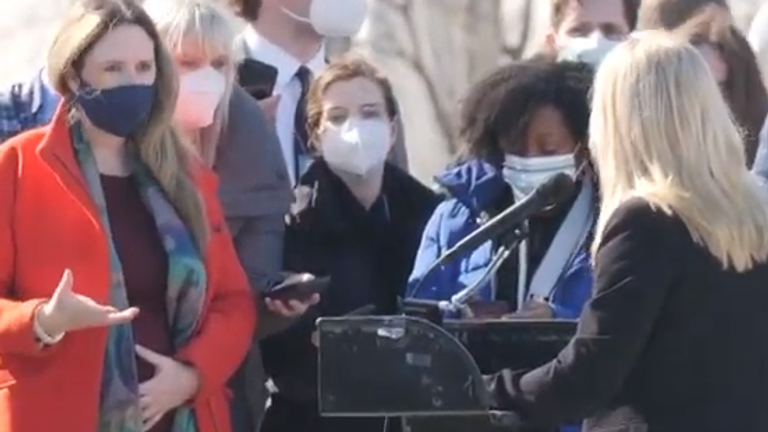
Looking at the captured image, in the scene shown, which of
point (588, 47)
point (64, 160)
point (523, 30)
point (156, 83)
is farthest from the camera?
point (523, 30)

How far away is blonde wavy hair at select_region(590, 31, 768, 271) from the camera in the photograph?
168 inches

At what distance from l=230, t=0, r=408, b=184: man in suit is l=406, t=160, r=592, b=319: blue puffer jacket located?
2.10 ft

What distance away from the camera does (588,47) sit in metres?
5.97

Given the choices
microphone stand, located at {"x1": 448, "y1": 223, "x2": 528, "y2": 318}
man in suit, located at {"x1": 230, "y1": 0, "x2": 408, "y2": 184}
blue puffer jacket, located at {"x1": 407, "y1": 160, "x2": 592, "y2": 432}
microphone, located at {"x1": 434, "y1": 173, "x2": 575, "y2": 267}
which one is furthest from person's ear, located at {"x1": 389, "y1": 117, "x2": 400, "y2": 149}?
microphone, located at {"x1": 434, "y1": 173, "x2": 575, "y2": 267}

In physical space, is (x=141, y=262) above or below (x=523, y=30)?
above

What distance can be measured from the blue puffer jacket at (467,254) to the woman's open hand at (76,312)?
1.00m

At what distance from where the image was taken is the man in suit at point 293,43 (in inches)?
235

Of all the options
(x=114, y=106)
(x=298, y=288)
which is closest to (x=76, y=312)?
(x=114, y=106)

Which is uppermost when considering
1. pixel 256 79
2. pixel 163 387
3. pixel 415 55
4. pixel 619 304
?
pixel 256 79

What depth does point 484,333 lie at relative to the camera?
186 inches

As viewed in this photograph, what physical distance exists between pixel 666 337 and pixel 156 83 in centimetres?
138

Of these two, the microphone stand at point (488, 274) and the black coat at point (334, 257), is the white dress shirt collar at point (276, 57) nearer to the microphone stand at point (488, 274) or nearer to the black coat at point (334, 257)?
the black coat at point (334, 257)

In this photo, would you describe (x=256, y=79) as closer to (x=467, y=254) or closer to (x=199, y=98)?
(x=199, y=98)

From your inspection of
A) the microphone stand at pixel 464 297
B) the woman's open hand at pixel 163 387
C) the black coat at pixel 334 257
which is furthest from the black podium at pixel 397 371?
the black coat at pixel 334 257
